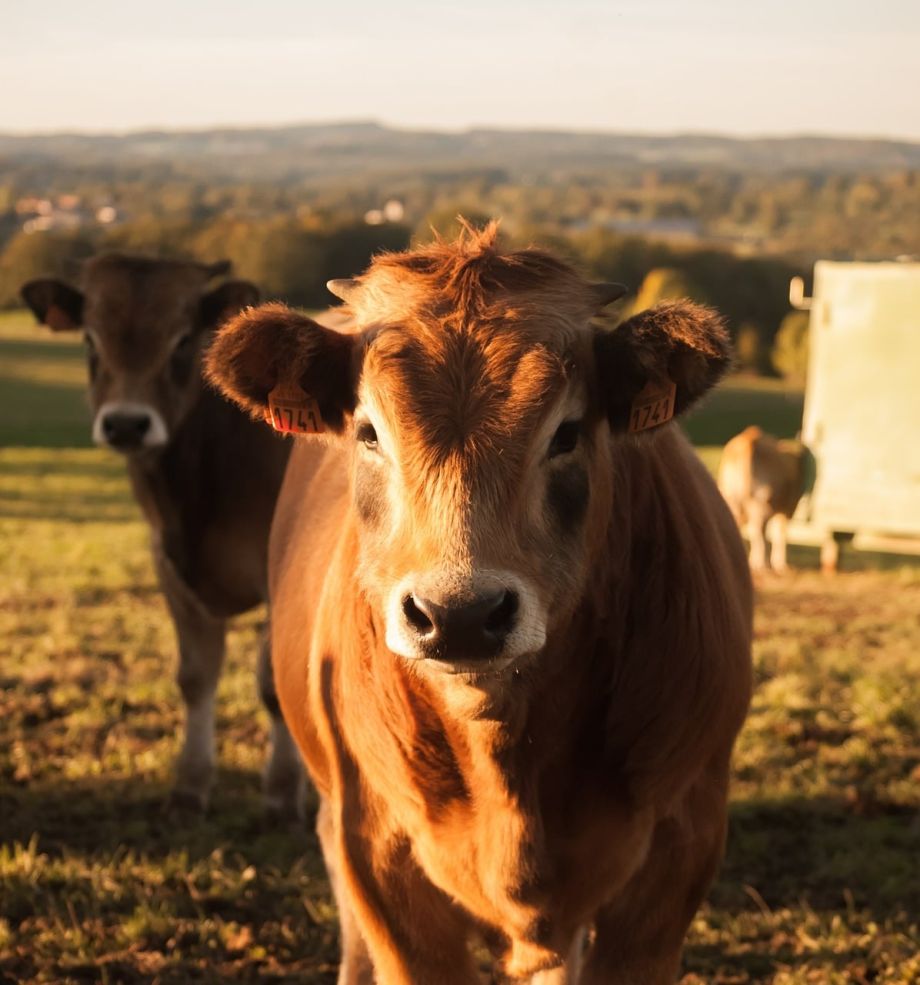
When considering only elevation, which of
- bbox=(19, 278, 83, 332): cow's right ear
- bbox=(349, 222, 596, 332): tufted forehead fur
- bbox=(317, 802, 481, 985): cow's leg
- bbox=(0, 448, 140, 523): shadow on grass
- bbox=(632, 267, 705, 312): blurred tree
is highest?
bbox=(349, 222, 596, 332): tufted forehead fur

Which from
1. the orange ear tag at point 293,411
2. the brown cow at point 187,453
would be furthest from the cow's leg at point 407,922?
the brown cow at point 187,453

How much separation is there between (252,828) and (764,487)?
384 inches

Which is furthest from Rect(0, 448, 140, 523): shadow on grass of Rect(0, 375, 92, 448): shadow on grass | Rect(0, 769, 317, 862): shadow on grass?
Rect(0, 769, 317, 862): shadow on grass

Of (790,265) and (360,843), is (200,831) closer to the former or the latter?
(360,843)

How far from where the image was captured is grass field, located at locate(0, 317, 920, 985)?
4574 millimetres

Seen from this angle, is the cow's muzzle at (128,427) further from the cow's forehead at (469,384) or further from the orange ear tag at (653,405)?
the orange ear tag at (653,405)

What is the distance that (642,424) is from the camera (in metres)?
3.12

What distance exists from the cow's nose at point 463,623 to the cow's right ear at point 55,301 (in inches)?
178

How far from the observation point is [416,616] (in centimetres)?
262

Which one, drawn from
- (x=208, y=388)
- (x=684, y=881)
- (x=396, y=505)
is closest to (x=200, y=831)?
(x=208, y=388)

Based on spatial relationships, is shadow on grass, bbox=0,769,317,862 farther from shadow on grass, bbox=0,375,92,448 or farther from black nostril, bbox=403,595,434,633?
shadow on grass, bbox=0,375,92,448

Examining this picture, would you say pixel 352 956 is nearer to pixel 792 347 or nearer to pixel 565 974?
pixel 565 974

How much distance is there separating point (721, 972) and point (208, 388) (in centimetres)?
355

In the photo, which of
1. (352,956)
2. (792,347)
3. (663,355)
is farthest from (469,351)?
(792,347)
